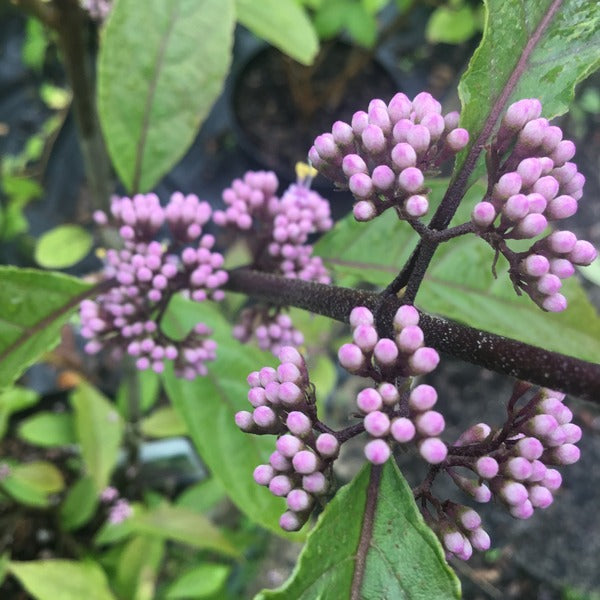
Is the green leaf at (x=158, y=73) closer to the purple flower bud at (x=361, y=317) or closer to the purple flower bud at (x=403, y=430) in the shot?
the purple flower bud at (x=361, y=317)

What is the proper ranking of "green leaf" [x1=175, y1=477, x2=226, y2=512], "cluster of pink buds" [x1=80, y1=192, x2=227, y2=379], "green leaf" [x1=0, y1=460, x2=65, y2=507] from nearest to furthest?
"cluster of pink buds" [x1=80, y1=192, x2=227, y2=379]
"green leaf" [x1=0, y1=460, x2=65, y2=507]
"green leaf" [x1=175, y1=477, x2=226, y2=512]

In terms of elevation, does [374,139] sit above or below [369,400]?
above

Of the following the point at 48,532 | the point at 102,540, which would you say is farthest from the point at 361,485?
the point at 48,532

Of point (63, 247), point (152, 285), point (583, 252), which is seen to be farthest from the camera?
point (63, 247)

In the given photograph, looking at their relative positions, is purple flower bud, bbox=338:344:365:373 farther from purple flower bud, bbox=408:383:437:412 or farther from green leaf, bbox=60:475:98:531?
green leaf, bbox=60:475:98:531

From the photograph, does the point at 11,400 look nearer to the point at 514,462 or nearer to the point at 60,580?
the point at 60,580

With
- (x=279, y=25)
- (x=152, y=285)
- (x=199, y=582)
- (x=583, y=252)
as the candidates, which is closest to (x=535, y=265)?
(x=583, y=252)

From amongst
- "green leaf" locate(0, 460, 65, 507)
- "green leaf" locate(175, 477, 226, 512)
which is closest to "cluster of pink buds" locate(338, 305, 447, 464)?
"green leaf" locate(175, 477, 226, 512)
